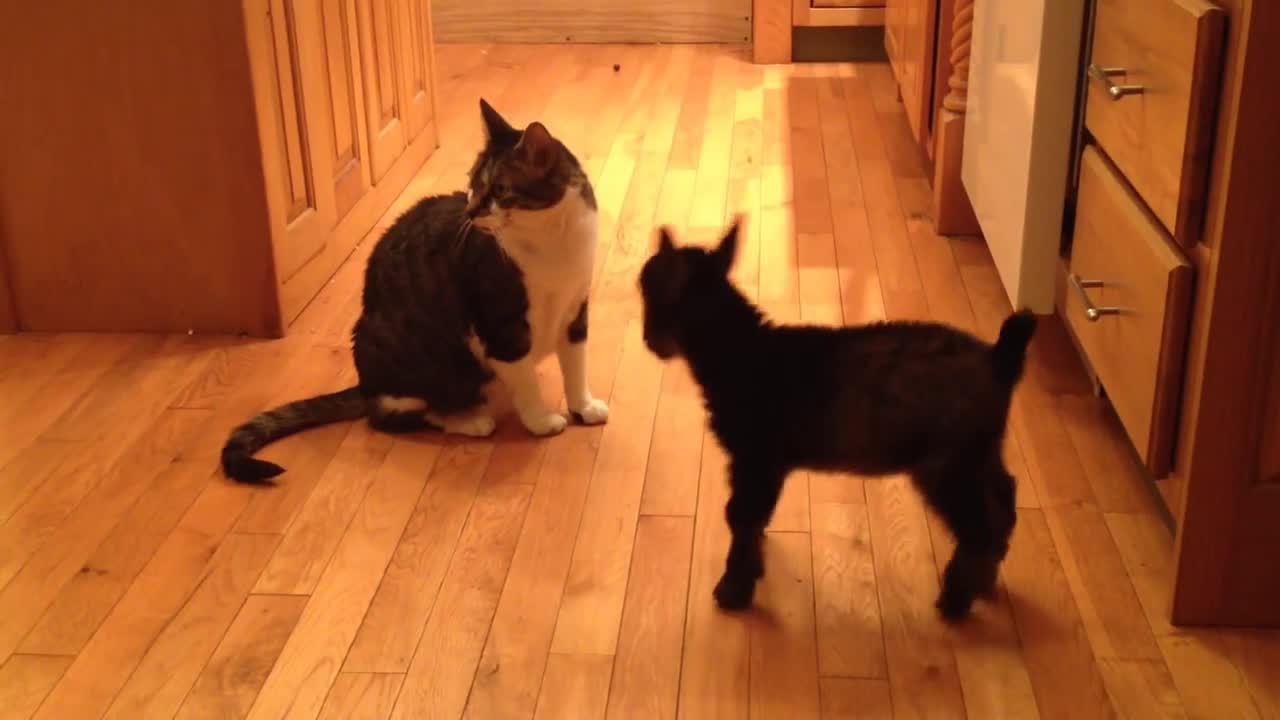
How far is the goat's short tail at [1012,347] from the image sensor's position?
1.65m

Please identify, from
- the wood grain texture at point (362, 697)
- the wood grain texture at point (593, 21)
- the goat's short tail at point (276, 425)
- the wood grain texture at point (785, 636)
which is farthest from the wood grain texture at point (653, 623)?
the wood grain texture at point (593, 21)

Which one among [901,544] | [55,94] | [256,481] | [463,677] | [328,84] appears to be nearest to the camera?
[463,677]

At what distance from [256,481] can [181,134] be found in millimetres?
784

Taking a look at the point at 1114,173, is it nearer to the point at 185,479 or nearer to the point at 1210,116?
the point at 1210,116

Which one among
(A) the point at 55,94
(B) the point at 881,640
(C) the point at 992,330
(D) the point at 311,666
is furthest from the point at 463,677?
(A) the point at 55,94

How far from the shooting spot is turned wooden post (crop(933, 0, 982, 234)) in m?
3.04

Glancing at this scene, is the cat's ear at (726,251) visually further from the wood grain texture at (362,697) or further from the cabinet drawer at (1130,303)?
the wood grain texture at (362,697)

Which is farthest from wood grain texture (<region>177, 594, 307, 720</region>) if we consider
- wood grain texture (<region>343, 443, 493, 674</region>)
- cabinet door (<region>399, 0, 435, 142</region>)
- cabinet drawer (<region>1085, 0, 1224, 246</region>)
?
cabinet door (<region>399, 0, 435, 142</region>)

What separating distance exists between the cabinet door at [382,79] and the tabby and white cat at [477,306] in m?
0.97

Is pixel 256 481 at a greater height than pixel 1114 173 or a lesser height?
lesser

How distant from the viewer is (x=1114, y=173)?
6.61 ft

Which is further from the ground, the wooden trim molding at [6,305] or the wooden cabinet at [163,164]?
the wooden cabinet at [163,164]

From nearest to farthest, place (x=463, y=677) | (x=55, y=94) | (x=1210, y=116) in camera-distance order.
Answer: (x=1210, y=116) → (x=463, y=677) → (x=55, y=94)

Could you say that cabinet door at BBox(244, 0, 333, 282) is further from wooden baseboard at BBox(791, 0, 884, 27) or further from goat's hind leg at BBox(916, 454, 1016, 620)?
wooden baseboard at BBox(791, 0, 884, 27)
